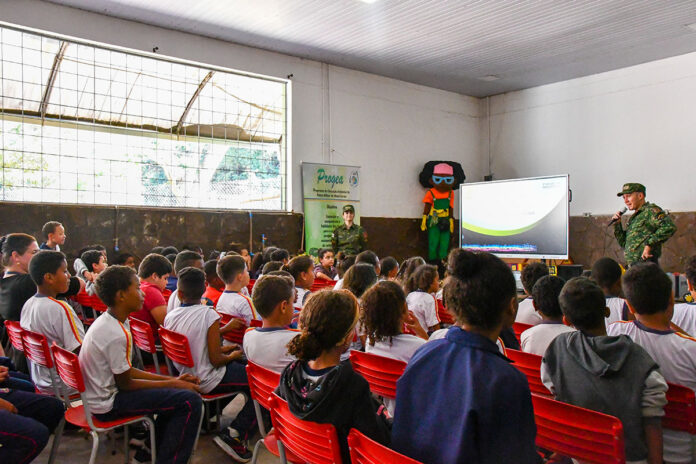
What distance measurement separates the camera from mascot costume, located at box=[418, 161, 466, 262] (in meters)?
9.38

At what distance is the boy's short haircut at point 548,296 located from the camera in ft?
7.79

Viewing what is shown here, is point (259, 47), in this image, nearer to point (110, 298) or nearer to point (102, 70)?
point (102, 70)

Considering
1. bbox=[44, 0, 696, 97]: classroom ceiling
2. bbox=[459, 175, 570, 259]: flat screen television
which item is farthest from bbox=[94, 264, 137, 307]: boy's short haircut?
bbox=[459, 175, 570, 259]: flat screen television

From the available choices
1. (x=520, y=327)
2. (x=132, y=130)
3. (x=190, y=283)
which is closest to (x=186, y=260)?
(x=190, y=283)

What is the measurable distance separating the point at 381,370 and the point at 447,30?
585cm

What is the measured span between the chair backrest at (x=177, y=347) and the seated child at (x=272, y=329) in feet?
1.23

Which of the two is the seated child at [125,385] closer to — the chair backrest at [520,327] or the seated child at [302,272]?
the seated child at [302,272]

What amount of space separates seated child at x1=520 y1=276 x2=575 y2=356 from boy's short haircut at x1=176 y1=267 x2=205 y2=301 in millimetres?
1691

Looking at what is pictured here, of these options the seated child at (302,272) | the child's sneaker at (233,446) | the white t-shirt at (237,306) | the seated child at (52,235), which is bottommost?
the child's sneaker at (233,446)

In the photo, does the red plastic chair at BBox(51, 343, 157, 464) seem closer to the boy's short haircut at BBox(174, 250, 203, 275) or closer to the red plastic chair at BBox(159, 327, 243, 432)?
the red plastic chair at BBox(159, 327, 243, 432)

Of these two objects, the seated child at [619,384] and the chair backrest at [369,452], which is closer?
the chair backrest at [369,452]

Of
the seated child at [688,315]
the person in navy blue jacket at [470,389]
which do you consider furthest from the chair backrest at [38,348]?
the seated child at [688,315]

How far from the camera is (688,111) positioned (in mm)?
7562

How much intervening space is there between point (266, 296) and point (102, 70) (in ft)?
17.8
